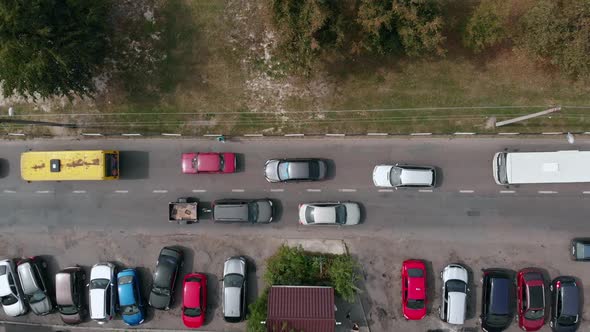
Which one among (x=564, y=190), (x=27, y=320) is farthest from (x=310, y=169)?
(x=27, y=320)

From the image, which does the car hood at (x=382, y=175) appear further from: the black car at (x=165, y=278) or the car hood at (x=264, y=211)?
the black car at (x=165, y=278)

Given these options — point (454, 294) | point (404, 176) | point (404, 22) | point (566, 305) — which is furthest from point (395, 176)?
point (566, 305)

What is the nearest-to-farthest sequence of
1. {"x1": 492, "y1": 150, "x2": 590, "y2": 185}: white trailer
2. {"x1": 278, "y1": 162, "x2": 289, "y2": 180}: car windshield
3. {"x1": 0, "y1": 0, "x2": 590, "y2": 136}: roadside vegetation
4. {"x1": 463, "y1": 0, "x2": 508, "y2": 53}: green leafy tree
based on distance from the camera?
1. {"x1": 463, "y1": 0, "x2": 508, "y2": 53}: green leafy tree
2. {"x1": 0, "y1": 0, "x2": 590, "y2": 136}: roadside vegetation
3. {"x1": 492, "y1": 150, "x2": 590, "y2": 185}: white trailer
4. {"x1": 278, "y1": 162, "x2": 289, "y2": 180}: car windshield

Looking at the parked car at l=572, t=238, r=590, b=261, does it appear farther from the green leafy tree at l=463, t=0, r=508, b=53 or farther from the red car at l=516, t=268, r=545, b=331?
the green leafy tree at l=463, t=0, r=508, b=53

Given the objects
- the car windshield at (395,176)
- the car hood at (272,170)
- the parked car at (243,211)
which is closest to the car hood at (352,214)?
the car windshield at (395,176)

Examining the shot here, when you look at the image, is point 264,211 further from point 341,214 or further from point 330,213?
point 341,214

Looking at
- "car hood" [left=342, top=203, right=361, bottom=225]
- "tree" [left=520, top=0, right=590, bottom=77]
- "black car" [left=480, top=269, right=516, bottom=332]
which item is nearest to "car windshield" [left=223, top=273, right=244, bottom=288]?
"car hood" [left=342, top=203, right=361, bottom=225]

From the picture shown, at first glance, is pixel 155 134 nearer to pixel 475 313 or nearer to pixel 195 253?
pixel 195 253
